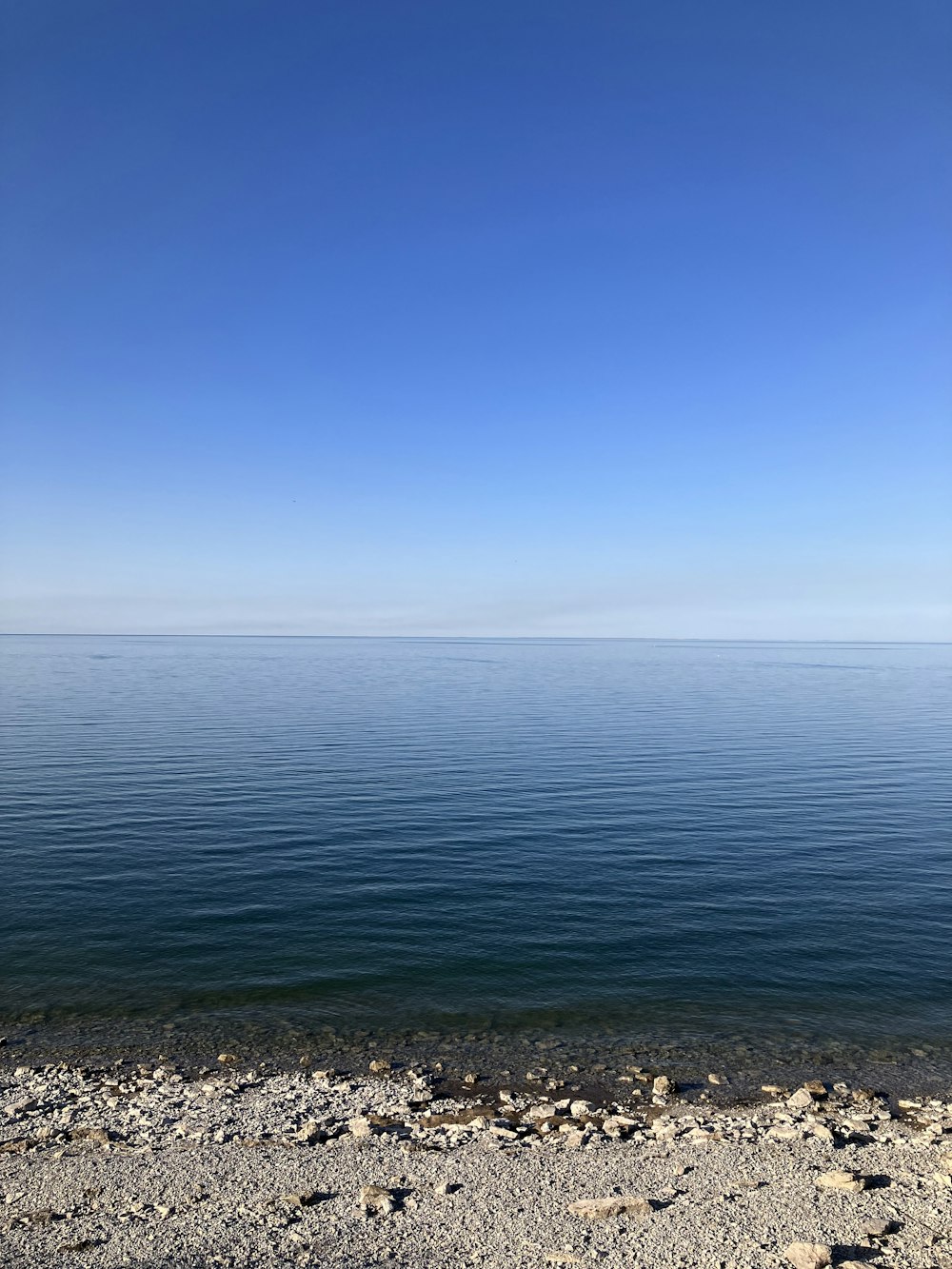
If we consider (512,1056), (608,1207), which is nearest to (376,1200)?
(608,1207)

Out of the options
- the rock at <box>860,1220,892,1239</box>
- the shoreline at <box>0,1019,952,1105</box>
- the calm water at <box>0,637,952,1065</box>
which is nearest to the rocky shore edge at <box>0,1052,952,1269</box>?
the rock at <box>860,1220,892,1239</box>

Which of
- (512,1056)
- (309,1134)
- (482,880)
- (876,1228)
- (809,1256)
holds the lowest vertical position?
(512,1056)

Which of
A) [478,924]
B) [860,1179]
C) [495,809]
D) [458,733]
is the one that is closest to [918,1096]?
[860,1179]

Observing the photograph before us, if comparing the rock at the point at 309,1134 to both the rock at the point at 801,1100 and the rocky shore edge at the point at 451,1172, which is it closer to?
the rocky shore edge at the point at 451,1172

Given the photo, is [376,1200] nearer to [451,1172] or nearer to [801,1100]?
[451,1172]

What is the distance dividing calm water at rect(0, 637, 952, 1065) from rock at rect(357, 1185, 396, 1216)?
8149 millimetres

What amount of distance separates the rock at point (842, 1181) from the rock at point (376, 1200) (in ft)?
28.1

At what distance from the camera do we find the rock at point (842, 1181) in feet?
51.2

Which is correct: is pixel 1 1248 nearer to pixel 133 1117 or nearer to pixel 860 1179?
pixel 133 1117

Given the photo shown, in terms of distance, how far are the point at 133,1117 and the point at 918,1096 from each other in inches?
763

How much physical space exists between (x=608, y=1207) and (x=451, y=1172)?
3.29 m

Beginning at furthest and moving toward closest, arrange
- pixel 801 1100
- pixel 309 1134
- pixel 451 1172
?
pixel 801 1100, pixel 309 1134, pixel 451 1172

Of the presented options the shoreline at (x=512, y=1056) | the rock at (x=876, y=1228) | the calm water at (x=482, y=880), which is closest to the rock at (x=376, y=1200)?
the shoreline at (x=512, y=1056)

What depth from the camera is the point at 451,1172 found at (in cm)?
1622
